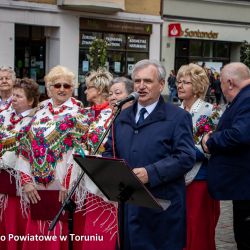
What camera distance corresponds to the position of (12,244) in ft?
17.4

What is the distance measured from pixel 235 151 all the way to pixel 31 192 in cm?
180

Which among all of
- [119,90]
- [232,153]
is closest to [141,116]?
[232,153]

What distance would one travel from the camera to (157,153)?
390 cm

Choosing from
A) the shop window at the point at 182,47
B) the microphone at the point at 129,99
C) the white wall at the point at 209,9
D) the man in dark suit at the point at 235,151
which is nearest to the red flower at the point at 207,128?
the man in dark suit at the point at 235,151

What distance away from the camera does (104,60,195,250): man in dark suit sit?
3.90 metres

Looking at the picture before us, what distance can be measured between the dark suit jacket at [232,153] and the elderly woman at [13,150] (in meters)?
1.76

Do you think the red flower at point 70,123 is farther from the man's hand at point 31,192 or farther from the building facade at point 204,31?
the building facade at point 204,31

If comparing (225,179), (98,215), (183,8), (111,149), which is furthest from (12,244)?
(183,8)

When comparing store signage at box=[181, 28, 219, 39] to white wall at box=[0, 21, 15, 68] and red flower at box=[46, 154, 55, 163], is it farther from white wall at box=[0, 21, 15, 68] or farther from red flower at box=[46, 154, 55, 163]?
red flower at box=[46, 154, 55, 163]

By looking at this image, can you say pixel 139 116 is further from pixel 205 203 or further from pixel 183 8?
pixel 183 8

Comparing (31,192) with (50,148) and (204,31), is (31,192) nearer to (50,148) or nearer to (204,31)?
(50,148)

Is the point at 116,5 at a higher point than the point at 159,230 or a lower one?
higher

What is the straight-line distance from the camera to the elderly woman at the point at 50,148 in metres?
4.99

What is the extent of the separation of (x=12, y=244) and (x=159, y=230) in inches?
73.9
